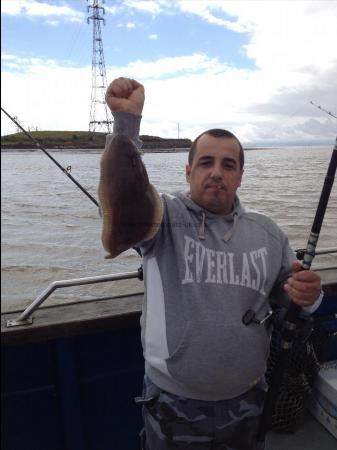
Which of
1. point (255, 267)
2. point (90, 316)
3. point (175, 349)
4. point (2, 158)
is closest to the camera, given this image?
point (2, 158)

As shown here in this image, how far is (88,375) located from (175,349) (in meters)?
1.20

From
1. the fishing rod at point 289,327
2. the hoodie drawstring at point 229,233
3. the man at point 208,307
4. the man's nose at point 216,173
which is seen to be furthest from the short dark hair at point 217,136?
the fishing rod at point 289,327

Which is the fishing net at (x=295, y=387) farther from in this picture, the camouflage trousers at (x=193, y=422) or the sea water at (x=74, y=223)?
the sea water at (x=74, y=223)

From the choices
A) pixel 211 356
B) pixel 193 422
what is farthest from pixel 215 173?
pixel 193 422

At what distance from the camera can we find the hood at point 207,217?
208 centimetres

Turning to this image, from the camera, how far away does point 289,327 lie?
228cm

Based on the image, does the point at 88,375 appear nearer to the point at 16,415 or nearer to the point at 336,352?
the point at 16,415

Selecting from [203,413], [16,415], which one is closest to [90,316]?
[16,415]

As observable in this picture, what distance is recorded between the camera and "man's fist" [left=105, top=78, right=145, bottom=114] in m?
1.67

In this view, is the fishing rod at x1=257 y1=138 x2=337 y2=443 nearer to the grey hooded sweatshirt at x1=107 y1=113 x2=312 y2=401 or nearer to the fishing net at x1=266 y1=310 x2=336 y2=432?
the grey hooded sweatshirt at x1=107 y1=113 x2=312 y2=401

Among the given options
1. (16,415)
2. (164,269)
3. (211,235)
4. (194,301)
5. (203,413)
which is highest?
(211,235)

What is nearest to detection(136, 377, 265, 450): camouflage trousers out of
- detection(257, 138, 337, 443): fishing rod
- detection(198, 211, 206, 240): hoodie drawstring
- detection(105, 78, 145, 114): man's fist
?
detection(257, 138, 337, 443): fishing rod

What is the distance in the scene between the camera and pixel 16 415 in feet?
8.77

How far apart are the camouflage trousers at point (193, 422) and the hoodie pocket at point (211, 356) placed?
110 mm
